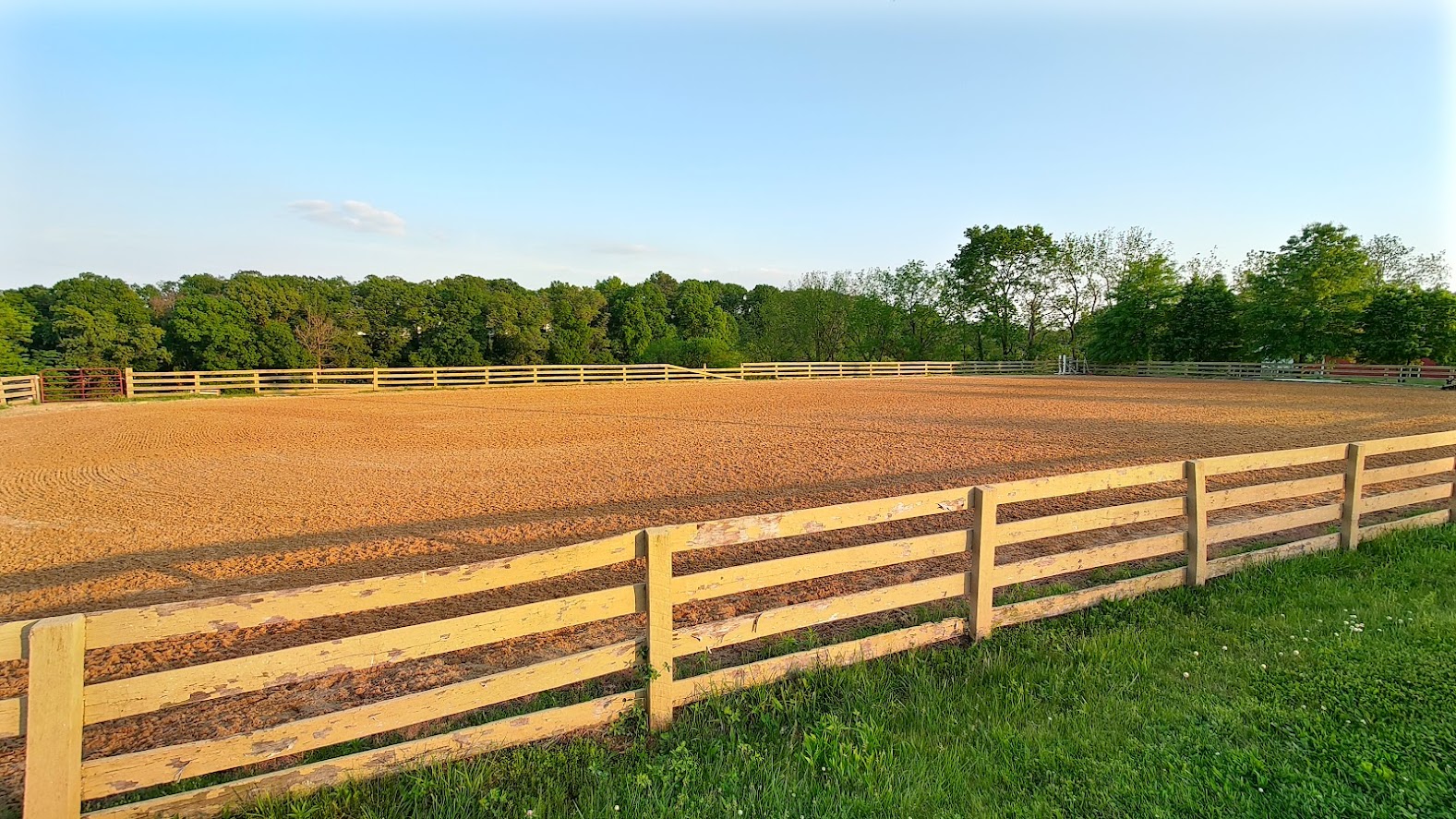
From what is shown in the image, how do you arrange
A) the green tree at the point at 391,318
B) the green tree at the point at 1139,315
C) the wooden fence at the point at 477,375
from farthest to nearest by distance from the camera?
the green tree at the point at 391,318
the green tree at the point at 1139,315
the wooden fence at the point at 477,375

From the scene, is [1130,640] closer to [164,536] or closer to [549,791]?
[549,791]

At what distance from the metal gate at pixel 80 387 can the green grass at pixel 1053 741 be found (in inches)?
1299

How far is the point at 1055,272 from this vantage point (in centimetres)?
5662

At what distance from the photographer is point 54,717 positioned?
2.17m

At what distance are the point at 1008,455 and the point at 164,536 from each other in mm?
12142

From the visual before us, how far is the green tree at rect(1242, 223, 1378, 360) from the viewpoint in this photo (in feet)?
129

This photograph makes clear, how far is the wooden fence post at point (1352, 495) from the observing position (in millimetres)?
5695

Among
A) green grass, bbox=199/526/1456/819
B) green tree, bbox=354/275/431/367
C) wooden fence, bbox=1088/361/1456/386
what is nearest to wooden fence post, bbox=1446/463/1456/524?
green grass, bbox=199/526/1456/819

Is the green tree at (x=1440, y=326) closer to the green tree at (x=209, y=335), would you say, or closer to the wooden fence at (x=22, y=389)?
the wooden fence at (x=22, y=389)

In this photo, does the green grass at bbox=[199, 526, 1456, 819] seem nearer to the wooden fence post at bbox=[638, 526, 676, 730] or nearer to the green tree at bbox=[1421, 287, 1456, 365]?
the wooden fence post at bbox=[638, 526, 676, 730]

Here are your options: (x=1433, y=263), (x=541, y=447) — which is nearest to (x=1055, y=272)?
(x=1433, y=263)

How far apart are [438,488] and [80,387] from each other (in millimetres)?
27854

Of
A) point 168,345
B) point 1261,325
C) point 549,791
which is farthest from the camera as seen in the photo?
point 168,345

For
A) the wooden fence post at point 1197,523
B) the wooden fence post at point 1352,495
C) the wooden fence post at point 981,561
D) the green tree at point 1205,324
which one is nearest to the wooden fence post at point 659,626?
the wooden fence post at point 981,561
